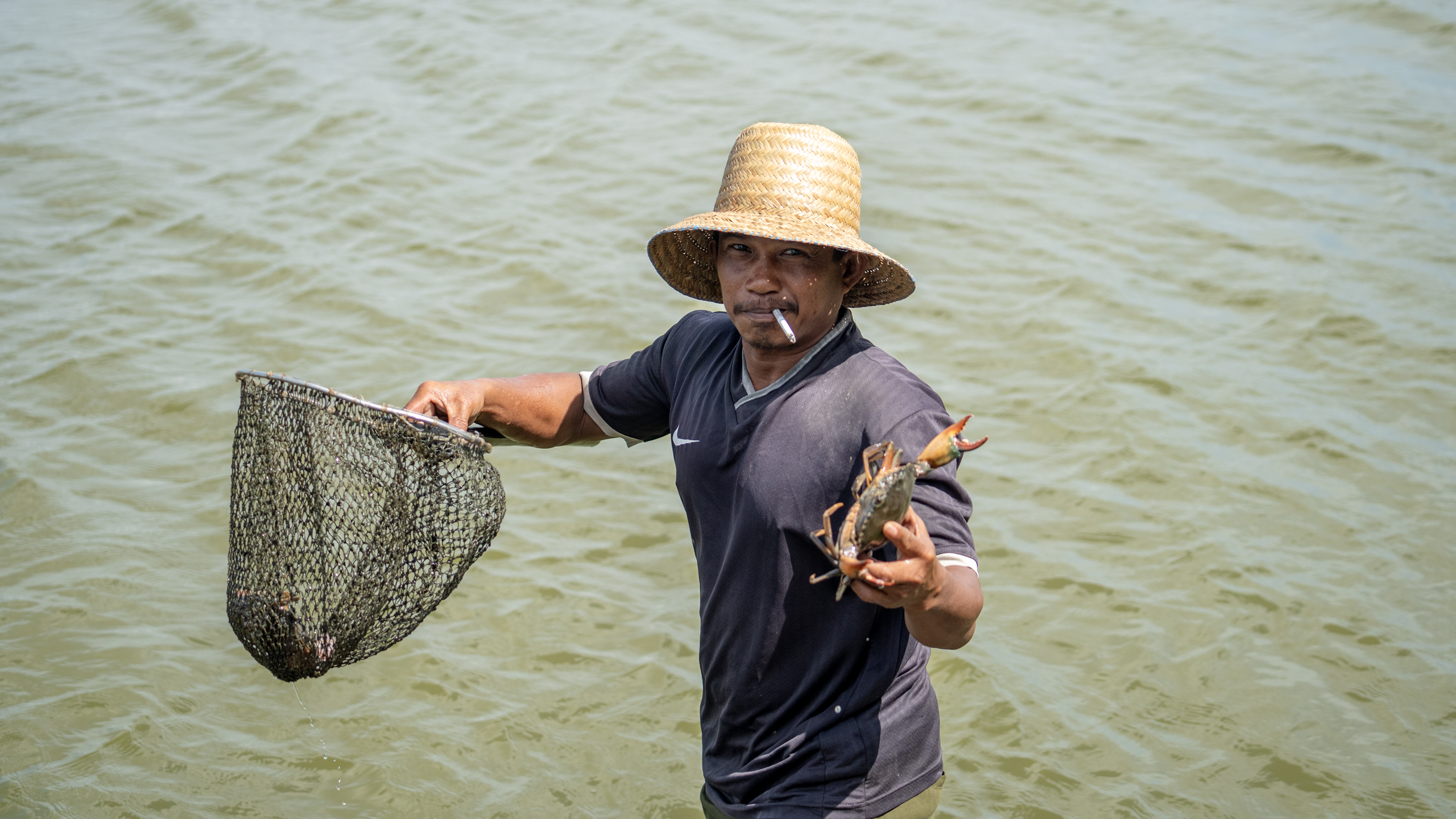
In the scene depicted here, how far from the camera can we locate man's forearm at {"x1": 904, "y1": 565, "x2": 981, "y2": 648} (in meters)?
2.19

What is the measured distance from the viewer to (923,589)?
6.94ft

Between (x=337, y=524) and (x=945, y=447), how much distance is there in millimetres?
1445

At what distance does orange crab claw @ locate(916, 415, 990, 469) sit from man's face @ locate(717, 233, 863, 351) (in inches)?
19.5

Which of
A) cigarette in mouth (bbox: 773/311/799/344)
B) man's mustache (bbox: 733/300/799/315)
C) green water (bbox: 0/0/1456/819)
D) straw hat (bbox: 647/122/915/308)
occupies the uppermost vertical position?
straw hat (bbox: 647/122/915/308)

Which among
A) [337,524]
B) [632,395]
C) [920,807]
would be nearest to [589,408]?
[632,395]

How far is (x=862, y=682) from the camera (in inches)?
101

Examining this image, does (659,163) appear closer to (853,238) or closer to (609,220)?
(609,220)

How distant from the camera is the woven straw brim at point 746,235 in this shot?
8.42 feet

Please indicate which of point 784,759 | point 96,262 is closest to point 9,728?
point 784,759

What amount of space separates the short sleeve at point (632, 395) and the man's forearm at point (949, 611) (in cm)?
108

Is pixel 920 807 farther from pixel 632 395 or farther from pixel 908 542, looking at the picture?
pixel 632 395

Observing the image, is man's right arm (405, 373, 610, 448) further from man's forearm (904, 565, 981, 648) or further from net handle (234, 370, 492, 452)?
man's forearm (904, 565, 981, 648)

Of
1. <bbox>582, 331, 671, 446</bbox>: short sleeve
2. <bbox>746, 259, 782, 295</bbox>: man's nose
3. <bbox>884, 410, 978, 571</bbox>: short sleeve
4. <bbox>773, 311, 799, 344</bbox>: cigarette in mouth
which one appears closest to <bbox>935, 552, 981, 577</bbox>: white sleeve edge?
<bbox>884, 410, 978, 571</bbox>: short sleeve

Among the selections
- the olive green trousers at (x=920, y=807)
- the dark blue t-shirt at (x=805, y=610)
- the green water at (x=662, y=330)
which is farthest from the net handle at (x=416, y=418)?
the green water at (x=662, y=330)
